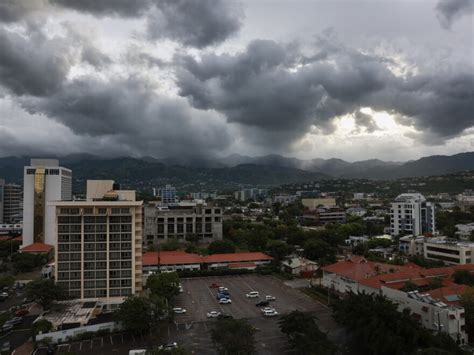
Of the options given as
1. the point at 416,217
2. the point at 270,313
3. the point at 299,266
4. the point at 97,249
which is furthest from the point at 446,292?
the point at 416,217

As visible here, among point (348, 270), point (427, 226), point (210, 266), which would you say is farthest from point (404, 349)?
point (427, 226)

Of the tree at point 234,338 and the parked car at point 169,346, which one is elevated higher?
the tree at point 234,338

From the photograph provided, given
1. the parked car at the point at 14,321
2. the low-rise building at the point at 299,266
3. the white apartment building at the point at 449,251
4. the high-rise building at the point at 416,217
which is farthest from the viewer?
the high-rise building at the point at 416,217

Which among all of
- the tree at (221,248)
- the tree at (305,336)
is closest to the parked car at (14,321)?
the tree at (305,336)

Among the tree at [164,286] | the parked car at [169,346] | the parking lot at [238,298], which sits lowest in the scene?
the parking lot at [238,298]

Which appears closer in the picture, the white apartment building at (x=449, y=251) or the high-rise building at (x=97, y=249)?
the high-rise building at (x=97, y=249)

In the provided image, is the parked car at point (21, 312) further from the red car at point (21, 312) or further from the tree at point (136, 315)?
the tree at point (136, 315)
